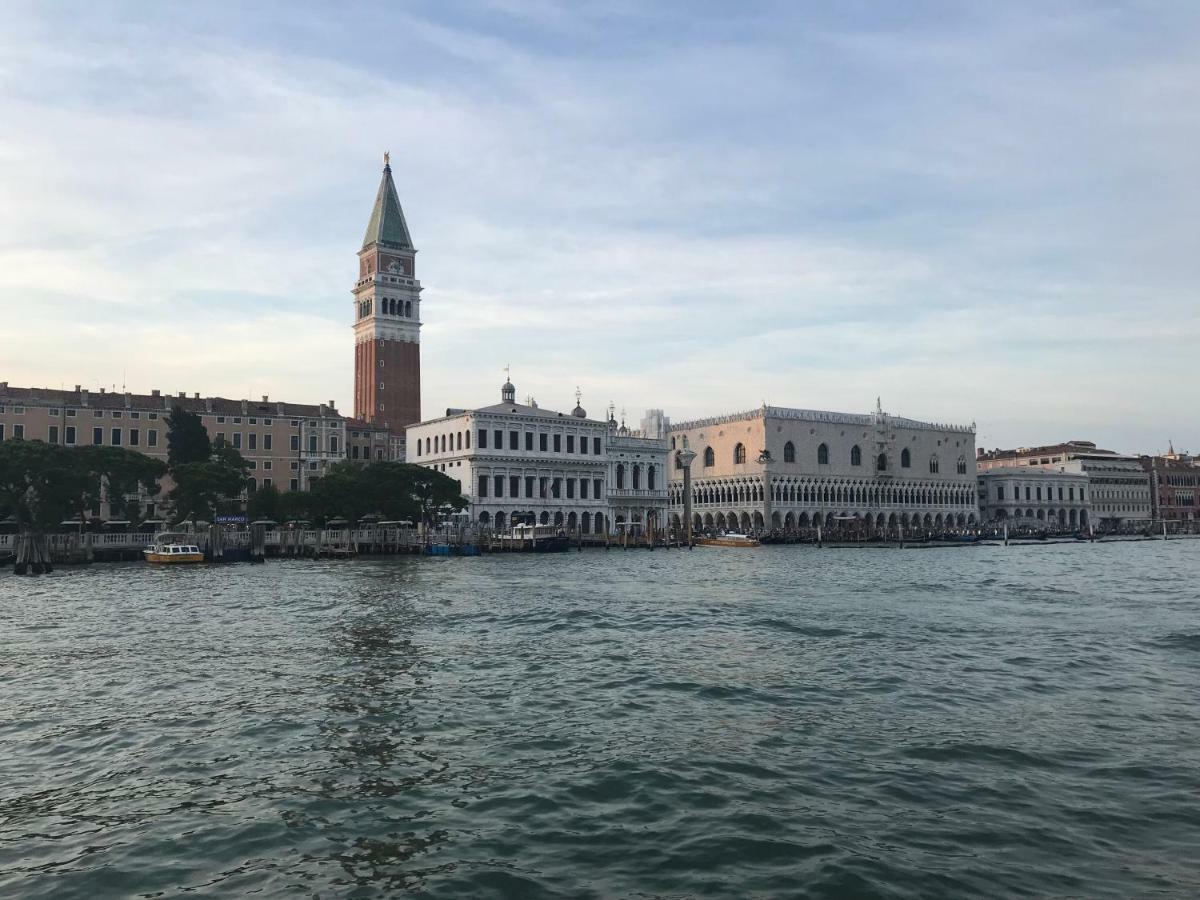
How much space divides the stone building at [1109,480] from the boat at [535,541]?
3461 inches

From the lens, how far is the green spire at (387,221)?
104938mm

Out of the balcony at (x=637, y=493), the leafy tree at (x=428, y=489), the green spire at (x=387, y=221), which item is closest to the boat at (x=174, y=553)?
the leafy tree at (x=428, y=489)

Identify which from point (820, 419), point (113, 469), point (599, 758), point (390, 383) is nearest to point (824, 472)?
point (820, 419)

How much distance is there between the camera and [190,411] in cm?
7200

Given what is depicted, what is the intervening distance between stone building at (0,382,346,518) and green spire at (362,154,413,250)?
30524 mm

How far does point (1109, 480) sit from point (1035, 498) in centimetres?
1327

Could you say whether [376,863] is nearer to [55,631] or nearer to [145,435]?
[55,631]

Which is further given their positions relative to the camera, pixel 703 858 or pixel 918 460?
pixel 918 460

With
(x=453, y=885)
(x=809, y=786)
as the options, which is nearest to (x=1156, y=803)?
(x=809, y=786)

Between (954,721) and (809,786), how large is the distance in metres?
3.60

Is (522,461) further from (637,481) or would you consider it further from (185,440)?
(185,440)

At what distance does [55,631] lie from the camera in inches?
858

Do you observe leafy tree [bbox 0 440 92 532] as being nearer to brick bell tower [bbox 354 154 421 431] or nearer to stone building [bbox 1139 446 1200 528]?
brick bell tower [bbox 354 154 421 431]

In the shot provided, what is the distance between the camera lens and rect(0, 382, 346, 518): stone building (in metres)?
66.9
